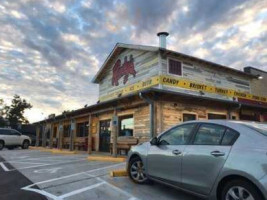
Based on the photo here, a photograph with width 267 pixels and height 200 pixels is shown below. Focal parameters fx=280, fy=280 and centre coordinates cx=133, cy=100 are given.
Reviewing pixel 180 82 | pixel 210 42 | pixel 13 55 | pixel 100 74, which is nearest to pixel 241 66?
pixel 210 42

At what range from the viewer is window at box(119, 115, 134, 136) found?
14.8 metres

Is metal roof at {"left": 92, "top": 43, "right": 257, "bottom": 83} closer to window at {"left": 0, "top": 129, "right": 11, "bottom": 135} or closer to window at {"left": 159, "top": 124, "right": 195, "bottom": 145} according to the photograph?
window at {"left": 0, "top": 129, "right": 11, "bottom": 135}

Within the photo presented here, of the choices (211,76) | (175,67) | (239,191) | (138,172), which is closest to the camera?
(239,191)

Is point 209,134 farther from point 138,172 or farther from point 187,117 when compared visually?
point 187,117

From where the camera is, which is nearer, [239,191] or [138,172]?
[239,191]

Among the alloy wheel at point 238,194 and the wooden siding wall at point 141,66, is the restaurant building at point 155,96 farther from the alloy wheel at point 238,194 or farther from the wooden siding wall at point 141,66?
the alloy wheel at point 238,194

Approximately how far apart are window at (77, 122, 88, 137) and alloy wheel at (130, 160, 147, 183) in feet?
47.4

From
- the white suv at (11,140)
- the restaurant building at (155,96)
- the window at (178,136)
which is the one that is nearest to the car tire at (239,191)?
the window at (178,136)

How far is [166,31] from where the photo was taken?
18078mm

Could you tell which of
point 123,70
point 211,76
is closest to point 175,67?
point 211,76

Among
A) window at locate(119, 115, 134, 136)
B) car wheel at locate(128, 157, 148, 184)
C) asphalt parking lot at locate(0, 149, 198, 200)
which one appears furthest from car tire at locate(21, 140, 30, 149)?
car wheel at locate(128, 157, 148, 184)

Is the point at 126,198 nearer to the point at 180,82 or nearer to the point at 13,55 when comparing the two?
the point at 180,82

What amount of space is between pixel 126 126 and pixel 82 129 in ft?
24.8

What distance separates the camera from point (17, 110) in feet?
185
